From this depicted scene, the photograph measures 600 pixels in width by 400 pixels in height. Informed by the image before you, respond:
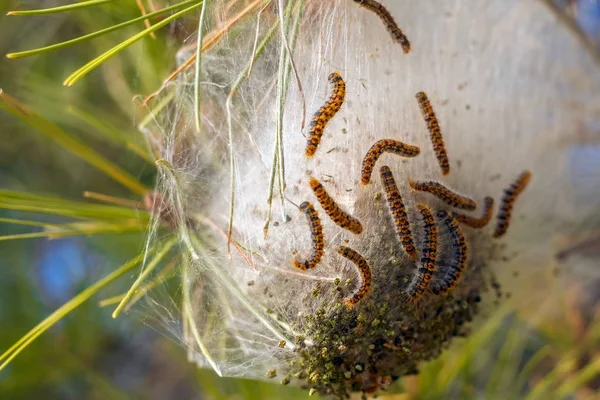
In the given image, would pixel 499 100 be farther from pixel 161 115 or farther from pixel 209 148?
pixel 161 115

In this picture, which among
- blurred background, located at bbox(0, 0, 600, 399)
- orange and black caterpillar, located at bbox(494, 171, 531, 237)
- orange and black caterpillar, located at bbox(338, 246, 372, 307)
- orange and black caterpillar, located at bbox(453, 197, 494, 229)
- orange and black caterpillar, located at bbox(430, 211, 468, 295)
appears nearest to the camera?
orange and black caterpillar, located at bbox(338, 246, 372, 307)

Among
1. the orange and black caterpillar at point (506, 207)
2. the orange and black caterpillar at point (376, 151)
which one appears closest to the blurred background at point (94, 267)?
the orange and black caterpillar at point (506, 207)

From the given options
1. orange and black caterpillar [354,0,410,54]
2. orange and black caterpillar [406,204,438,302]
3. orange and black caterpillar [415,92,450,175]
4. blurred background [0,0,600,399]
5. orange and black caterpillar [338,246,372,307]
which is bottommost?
blurred background [0,0,600,399]

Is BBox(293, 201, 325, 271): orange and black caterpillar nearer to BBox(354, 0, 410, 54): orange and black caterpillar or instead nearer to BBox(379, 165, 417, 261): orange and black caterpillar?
BBox(379, 165, 417, 261): orange and black caterpillar

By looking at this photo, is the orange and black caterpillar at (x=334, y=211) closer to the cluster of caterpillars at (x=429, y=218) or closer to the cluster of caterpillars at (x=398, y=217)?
the cluster of caterpillars at (x=398, y=217)

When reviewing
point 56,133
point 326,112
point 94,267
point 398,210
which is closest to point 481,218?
point 398,210

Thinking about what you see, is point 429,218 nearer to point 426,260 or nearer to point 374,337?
point 426,260

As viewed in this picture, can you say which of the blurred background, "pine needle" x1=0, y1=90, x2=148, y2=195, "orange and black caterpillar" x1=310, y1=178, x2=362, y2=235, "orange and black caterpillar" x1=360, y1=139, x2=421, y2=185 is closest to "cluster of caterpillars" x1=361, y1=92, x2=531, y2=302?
"orange and black caterpillar" x1=360, y1=139, x2=421, y2=185
